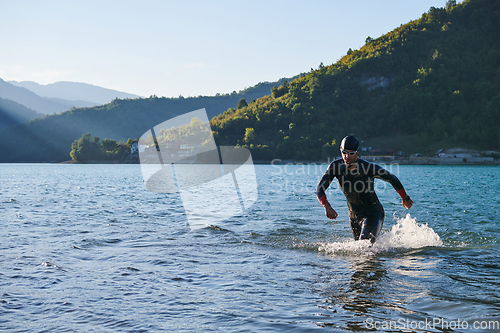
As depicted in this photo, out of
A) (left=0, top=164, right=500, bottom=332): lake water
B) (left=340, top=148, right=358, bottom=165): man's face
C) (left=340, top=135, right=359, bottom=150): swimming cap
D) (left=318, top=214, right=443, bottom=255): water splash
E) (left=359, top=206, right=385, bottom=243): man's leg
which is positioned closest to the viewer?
(left=0, top=164, right=500, bottom=332): lake water

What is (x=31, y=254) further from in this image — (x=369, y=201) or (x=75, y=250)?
(x=369, y=201)

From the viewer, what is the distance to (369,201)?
9.83 m

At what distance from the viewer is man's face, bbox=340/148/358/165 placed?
8.96m

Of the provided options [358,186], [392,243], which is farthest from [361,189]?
[392,243]

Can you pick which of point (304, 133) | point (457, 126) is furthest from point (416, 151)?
point (304, 133)

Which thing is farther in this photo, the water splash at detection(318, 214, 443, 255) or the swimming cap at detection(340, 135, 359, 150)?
the water splash at detection(318, 214, 443, 255)

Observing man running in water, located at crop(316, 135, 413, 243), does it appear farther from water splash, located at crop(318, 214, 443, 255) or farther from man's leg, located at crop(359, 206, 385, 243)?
water splash, located at crop(318, 214, 443, 255)

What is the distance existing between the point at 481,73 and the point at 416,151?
6640 centimetres

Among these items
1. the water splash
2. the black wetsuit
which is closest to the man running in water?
the black wetsuit

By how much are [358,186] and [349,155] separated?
0.96 meters

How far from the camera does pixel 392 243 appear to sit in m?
11.7

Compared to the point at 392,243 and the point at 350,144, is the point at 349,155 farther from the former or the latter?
A: the point at 392,243

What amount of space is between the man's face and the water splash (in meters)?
2.40

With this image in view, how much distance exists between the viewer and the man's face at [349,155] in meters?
8.96
